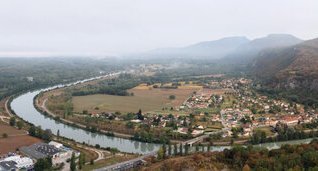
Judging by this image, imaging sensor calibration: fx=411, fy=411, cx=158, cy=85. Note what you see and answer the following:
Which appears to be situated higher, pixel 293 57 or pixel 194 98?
pixel 293 57

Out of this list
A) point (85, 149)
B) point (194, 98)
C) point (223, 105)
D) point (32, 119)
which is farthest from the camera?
point (194, 98)

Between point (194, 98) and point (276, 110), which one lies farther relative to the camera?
point (194, 98)

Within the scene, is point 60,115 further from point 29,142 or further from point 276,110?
point 276,110

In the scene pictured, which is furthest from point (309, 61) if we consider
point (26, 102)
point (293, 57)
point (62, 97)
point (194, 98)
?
point (26, 102)

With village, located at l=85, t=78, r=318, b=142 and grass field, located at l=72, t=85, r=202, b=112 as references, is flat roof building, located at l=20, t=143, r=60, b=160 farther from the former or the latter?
grass field, located at l=72, t=85, r=202, b=112

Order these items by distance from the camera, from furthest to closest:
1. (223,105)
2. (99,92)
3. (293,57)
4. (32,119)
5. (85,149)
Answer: (293,57), (99,92), (223,105), (32,119), (85,149)

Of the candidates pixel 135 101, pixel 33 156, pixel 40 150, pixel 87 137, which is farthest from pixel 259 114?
pixel 33 156

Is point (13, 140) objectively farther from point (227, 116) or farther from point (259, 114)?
point (259, 114)

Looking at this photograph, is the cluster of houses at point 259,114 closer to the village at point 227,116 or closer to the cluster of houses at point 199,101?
the village at point 227,116
